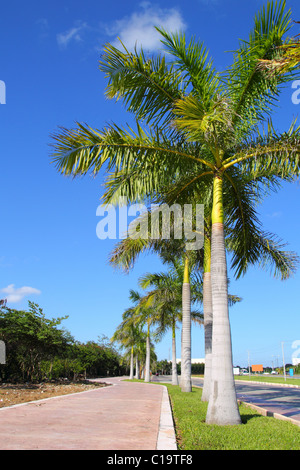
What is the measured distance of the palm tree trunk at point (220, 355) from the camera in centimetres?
779

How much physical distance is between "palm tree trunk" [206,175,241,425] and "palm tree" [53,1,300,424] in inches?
0.8

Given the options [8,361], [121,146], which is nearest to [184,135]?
[121,146]

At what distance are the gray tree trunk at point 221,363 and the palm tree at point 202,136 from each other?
19mm

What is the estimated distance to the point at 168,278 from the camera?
2328 cm

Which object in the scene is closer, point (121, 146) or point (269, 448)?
point (269, 448)

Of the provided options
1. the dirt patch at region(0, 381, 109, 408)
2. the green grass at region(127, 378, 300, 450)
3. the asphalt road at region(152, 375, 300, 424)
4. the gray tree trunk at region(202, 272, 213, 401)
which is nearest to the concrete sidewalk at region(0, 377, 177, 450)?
the green grass at region(127, 378, 300, 450)

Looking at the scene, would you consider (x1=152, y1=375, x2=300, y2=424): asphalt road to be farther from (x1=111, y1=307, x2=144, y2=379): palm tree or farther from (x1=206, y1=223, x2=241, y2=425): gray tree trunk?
(x1=111, y1=307, x2=144, y2=379): palm tree

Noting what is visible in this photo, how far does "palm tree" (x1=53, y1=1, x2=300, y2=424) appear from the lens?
27.0 ft

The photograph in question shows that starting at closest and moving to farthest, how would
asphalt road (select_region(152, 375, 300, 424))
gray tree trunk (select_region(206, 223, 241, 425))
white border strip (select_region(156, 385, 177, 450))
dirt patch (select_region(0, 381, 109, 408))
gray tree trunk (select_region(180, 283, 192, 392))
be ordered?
white border strip (select_region(156, 385, 177, 450)) < gray tree trunk (select_region(206, 223, 241, 425)) < dirt patch (select_region(0, 381, 109, 408)) < asphalt road (select_region(152, 375, 300, 424)) < gray tree trunk (select_region(180, 283, 192, 392))

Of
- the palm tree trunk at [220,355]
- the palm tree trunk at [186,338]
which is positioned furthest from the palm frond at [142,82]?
the palm tree trunk at [186,338]

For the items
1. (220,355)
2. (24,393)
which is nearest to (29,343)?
(24,393)
